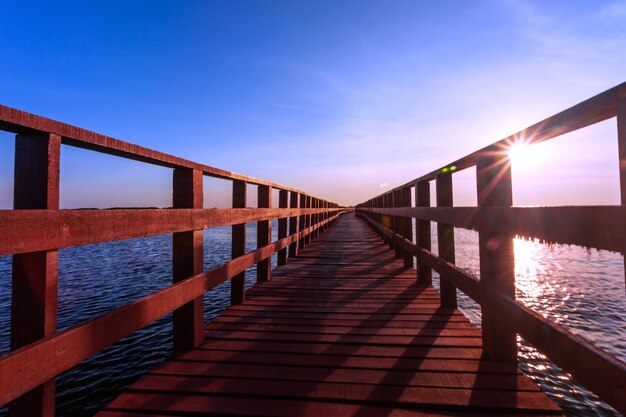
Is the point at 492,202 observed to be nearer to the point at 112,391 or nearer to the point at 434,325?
the point at 434,325

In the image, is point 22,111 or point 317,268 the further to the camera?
point 317,268

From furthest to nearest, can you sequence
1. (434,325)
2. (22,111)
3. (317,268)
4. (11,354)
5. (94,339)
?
(317,268)
(434,325)
(94,339)
(22,111)
(11,354)

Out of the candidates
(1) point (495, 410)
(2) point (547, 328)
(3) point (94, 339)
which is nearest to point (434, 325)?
(1) point (495, 410)

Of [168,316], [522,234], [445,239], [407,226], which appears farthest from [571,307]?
[168,316]

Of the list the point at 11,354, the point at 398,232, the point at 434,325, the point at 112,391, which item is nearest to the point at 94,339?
the point at 11,354

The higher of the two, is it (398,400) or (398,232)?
(398,232)

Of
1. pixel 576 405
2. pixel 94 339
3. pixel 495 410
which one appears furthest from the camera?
pixel 576 405

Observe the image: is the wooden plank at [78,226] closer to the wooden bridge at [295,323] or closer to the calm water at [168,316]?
the wooden bridge at [295,323]

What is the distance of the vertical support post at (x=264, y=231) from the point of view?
4.70 metres

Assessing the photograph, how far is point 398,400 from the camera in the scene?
1975 millimetres

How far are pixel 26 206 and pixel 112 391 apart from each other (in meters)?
4.09

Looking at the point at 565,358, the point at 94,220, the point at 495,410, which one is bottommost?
the point at 495,410

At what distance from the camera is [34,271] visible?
1.39 meters

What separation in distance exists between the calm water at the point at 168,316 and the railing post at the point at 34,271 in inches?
84.1
